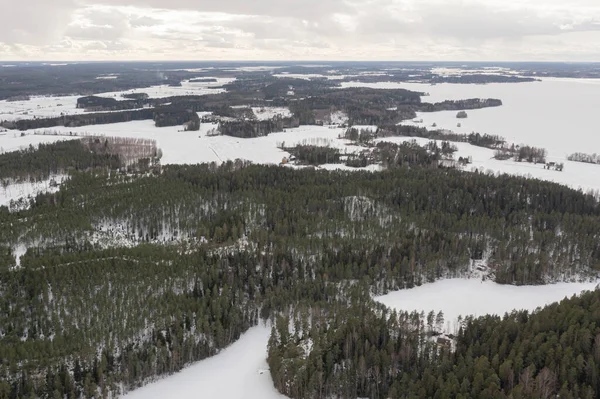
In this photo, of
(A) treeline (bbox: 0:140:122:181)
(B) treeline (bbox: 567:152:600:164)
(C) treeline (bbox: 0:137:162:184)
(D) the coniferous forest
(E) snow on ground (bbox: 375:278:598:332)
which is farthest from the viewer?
(B) treeline (bbox: 567:152:600:164)

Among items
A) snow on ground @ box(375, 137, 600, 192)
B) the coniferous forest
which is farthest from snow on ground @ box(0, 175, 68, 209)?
snow on ground @ box(375, 137, 600, 192)

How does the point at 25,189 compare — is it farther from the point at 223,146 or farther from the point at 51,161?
the point at 223,146

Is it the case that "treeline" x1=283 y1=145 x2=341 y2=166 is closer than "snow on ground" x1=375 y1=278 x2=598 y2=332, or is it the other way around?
"snow on ground" x1=375 y1=278 x2=598 y2=332

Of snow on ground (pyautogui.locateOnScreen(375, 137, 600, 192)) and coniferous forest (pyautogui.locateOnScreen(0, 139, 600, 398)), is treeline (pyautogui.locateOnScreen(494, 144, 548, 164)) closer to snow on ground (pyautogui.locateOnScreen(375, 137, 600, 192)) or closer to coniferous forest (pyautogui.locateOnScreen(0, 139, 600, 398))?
snow on ground (pyautogui.locateOnScreen(375, 137, 600, 192))

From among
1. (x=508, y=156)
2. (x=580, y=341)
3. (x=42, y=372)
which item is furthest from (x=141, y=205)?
(x=508, y=156)

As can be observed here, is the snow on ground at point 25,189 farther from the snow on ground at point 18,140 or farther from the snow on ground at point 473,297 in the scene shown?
the snow on ground at point 473,297

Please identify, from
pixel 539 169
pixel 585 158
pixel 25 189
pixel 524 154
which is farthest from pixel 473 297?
pixel 585 158
